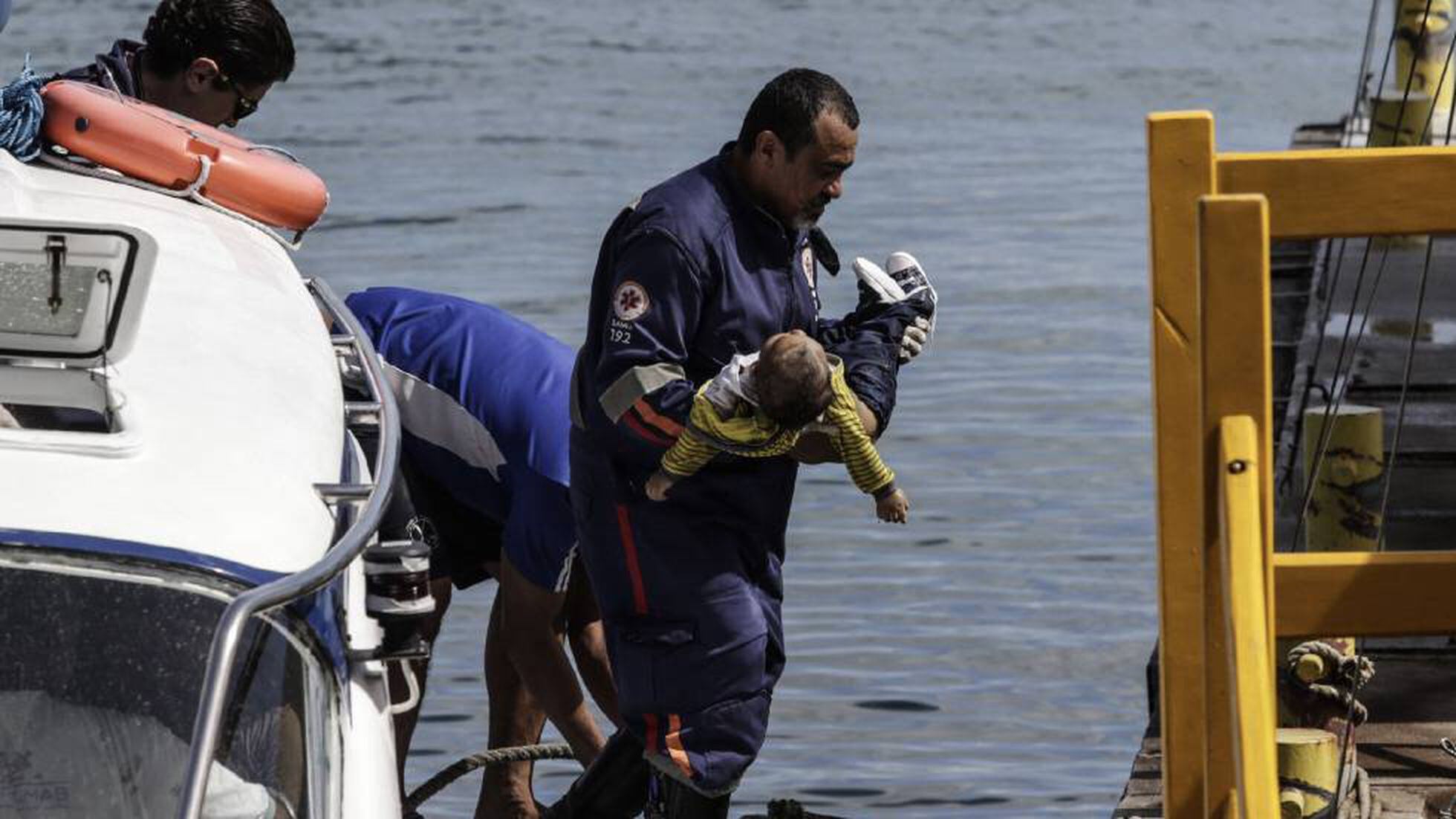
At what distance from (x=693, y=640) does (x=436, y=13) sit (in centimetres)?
3116

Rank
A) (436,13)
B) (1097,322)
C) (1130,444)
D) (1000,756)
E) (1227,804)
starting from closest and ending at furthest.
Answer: (1227,804), (1000,756), (1130,444), (1097,322), (436,13)

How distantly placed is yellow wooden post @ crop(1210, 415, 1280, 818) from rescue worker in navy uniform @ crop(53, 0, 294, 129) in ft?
8.67

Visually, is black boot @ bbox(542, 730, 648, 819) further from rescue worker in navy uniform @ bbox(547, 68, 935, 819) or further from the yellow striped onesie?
the yellow striped onesie

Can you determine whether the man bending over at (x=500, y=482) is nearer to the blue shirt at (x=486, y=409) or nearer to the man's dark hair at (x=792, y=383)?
the blue shirt at (x=486, y=409)

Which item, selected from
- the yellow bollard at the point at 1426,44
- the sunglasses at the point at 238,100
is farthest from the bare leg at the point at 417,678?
the yellow bollard at the point at 1426,44

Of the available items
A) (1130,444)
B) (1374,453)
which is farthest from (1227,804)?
(1130,444)

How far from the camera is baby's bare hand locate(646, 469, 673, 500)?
5.31 m

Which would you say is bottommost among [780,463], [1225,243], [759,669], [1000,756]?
[1000,756]

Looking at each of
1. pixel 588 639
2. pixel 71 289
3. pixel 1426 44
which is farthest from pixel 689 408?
pixel 1426 44

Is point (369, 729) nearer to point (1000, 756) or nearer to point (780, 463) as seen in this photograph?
point (780, 463)

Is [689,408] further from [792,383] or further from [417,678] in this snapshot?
[417,678]

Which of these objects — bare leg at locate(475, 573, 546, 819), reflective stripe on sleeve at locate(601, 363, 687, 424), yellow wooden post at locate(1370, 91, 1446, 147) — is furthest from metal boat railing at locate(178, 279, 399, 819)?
yellow wooden post at locate(1370, 91, 1446, 147)

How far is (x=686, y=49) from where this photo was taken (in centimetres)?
3212

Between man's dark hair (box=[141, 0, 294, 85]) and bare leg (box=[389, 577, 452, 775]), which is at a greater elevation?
man's dark hair (box=[141, 0, 294, 85])
